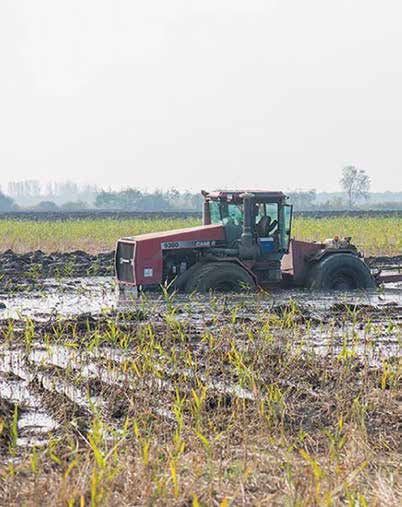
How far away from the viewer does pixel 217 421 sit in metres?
6.45

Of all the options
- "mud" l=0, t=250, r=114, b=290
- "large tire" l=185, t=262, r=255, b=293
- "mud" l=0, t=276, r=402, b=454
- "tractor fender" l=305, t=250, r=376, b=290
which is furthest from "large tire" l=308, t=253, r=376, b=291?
"mud" l=0, t=250, r=114, b=290

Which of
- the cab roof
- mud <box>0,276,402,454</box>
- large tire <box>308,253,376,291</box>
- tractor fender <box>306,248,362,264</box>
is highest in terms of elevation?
the cab roof

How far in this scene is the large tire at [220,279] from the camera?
1354 cm

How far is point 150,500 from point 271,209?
31.7ft

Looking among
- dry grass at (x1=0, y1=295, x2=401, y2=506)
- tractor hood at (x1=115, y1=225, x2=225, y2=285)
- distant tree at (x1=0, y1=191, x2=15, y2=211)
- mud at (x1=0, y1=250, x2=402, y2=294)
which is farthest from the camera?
distant tree at (x1=0, y1=191, x2=15, y2=211)

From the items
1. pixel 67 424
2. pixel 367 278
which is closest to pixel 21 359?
pixel 67 424

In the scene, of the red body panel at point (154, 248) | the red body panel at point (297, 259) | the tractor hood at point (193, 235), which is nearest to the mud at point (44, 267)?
the red body panel at point (154, 248)

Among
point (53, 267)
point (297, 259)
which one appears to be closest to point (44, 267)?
point (53, 267)

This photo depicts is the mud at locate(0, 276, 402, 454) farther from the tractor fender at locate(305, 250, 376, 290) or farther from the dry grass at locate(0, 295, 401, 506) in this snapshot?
the tractor fender at locate(305, 250, 376, 290)

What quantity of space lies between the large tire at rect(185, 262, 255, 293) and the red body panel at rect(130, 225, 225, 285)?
1.75ft

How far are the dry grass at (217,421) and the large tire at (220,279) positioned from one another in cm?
286

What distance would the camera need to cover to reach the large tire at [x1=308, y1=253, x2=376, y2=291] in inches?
567

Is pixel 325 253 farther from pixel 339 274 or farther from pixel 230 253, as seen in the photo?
pixel 230 253

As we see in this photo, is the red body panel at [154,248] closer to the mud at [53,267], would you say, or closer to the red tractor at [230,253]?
the red tractor at [230,253]
